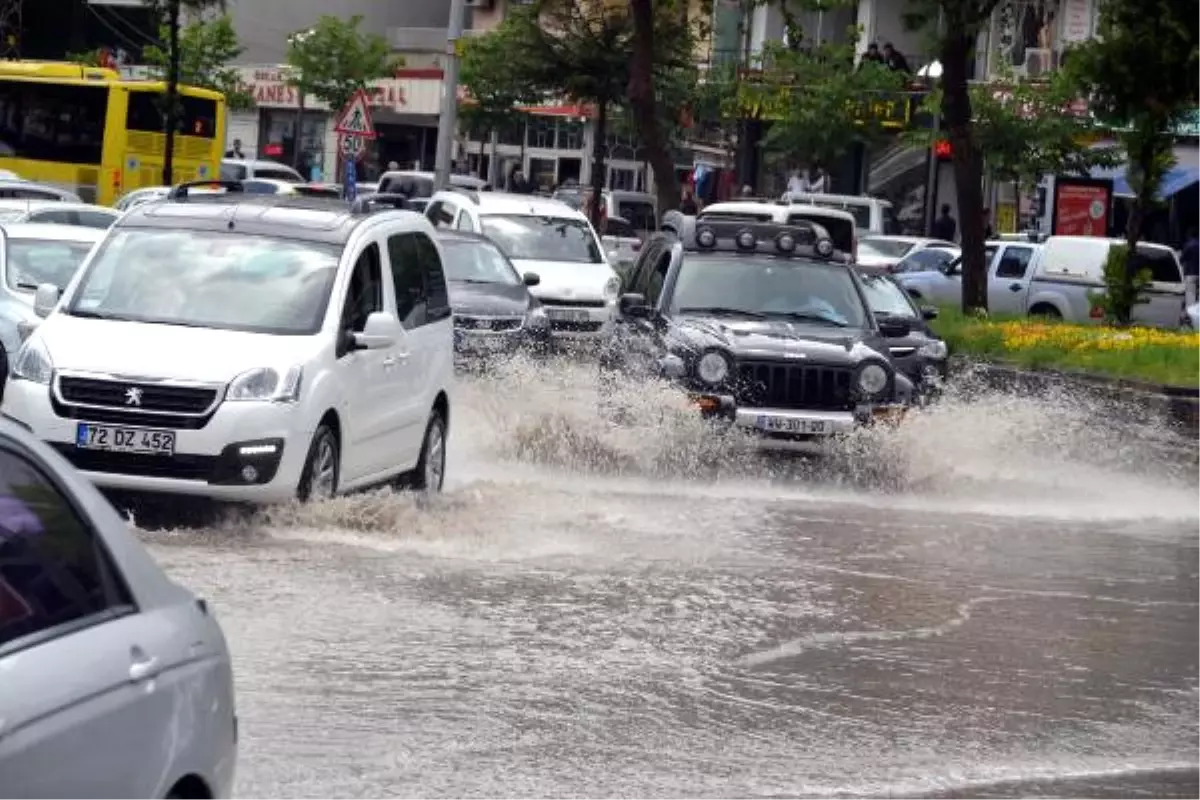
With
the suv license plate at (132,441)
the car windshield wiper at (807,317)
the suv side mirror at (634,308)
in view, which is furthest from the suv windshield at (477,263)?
the suv license plate at (132,441)

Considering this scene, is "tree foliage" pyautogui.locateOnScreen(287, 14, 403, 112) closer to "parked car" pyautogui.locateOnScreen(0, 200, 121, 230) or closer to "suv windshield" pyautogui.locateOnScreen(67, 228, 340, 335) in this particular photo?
"parked car" pyautogui.locateOnScreen(0, 200, 121, 230)

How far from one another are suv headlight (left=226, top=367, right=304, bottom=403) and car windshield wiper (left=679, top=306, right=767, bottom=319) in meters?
6.06

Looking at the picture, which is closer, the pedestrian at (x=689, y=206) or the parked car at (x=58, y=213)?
the parked car at (x=58, y=213)

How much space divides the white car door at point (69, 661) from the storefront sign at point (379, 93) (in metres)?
64.7

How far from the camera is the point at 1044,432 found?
20.7 metres

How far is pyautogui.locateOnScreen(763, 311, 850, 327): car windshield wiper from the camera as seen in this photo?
18.3 m

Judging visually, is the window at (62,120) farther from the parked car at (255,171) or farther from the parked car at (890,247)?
the parked car at (890,247)

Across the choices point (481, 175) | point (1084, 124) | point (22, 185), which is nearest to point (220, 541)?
point (22, 185)

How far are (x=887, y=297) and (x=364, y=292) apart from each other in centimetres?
1062

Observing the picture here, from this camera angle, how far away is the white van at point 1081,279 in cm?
3569

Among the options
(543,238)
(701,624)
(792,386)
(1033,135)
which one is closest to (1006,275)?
(1033,135)

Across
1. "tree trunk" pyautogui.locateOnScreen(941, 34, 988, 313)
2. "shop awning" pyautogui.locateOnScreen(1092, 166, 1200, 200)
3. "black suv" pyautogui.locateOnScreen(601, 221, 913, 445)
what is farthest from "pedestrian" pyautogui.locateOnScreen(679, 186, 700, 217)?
"black suv" pyautogui.locateOnScreen(601, 221, 913, 445)

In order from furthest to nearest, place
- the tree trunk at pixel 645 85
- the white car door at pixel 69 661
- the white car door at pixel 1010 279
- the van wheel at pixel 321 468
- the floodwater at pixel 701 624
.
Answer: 1. the tree trunk at pixel 645 85
2. the white car door at pixel 1010 279
3. the van wheel at pixel 321 468
4. the floodwater at pixel 701 624
5. the white car door at pixel 69 661

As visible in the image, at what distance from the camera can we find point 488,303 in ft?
77.4
